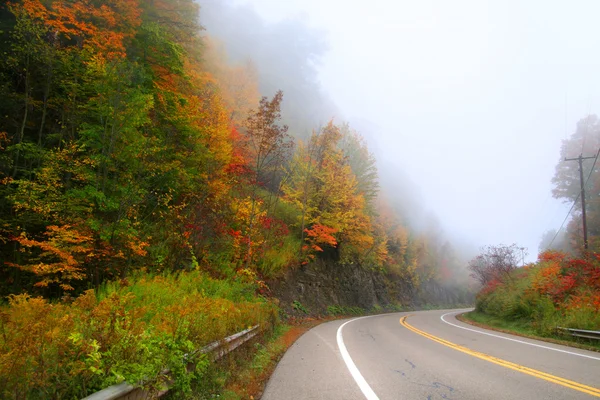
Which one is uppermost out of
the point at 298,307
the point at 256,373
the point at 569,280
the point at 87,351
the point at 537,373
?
the point at 569,280

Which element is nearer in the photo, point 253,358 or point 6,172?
point 253,358

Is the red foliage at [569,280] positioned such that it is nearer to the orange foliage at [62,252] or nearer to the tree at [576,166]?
the orange foliage at [62,252]

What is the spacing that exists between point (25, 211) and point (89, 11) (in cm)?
974

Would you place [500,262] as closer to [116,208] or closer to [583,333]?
[583,333]

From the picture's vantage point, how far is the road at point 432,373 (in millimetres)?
4930

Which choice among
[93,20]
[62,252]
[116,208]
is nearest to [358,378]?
[62,252]

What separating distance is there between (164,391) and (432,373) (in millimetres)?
5008

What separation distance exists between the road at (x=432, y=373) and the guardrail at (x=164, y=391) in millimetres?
1042

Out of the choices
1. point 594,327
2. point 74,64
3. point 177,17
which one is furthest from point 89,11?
point 594,327

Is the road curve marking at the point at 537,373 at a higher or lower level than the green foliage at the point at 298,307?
higher

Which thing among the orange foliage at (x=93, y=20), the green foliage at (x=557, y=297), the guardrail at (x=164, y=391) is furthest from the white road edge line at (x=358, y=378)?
the orange foliage at (x=93, y=20)

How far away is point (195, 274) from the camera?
11922 mm

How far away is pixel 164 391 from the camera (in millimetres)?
3572

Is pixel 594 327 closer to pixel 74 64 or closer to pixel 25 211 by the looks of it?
pixel 25 211
